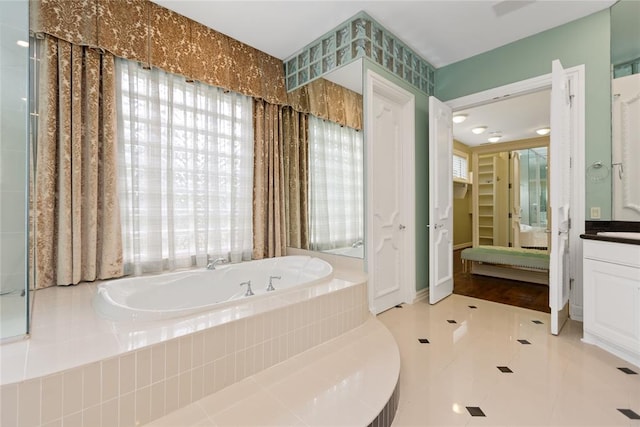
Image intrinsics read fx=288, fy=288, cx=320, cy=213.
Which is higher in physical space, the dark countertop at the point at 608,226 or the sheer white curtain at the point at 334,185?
the sheer white curtain at the point at 334,185

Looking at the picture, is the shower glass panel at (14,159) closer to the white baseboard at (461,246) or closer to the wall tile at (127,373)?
the wall tile at (127,373)

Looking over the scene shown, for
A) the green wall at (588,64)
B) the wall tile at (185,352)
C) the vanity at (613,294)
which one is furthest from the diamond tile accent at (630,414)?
the wall tile at (185,352)

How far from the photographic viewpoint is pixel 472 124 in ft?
16.3

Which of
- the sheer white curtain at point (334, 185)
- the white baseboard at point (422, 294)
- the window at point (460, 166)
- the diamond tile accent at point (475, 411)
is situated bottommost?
the diamond tile accent at point (475, 411)

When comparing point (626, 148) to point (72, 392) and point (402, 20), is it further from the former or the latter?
point (72, 392)

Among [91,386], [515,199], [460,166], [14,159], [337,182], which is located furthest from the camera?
[460,166]

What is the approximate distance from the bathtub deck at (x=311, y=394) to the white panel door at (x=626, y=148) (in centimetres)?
240

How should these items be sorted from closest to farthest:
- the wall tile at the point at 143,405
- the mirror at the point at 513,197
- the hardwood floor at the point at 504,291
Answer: the wall tile at the point at 143,405
the hardwood floor at the point at 504,291
the mirror at the point at 513,197

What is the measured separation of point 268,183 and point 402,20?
196cm

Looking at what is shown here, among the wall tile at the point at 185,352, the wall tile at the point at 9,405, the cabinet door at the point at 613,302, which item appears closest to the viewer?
the wall tile at the point at 9,405

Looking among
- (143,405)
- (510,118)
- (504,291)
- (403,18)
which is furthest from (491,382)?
(510,118)

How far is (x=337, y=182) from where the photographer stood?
2920 millimetres

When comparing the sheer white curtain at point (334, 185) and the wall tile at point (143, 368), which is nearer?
Answer: the wall tile at point (143, 368)

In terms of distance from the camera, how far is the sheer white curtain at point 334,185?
2.70 meters
